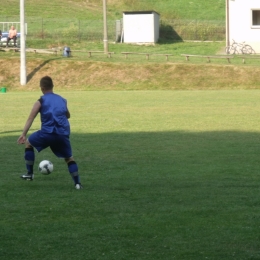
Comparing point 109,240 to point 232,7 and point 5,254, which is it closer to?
point 5,254

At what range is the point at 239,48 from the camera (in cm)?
5559

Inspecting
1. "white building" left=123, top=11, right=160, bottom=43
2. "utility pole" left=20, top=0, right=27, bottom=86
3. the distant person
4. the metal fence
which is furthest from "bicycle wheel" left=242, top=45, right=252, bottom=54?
"utility pole" left=20, top=0, right=27, bottom=86

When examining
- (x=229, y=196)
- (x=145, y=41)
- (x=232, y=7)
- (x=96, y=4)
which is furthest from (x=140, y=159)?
(x=96, y=4)

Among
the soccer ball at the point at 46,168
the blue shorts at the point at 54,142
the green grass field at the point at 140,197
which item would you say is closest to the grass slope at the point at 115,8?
the green grass field at the point at 140,197

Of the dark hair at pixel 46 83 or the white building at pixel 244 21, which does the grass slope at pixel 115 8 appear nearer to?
the white building at pixel 244 21

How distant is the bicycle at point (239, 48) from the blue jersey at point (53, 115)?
45484 millimetres

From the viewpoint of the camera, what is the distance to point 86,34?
66875 millimetres

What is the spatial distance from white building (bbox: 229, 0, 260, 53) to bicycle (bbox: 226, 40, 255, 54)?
0.31 meters

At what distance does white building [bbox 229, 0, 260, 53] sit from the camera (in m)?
54.8

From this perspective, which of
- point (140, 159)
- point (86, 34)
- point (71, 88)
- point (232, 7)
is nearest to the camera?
point (140, 159)

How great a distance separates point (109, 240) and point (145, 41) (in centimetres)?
5526

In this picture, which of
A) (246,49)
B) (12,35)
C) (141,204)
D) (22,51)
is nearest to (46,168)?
(141,204)

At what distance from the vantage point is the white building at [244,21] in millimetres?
54750

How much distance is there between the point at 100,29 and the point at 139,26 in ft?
24.0
